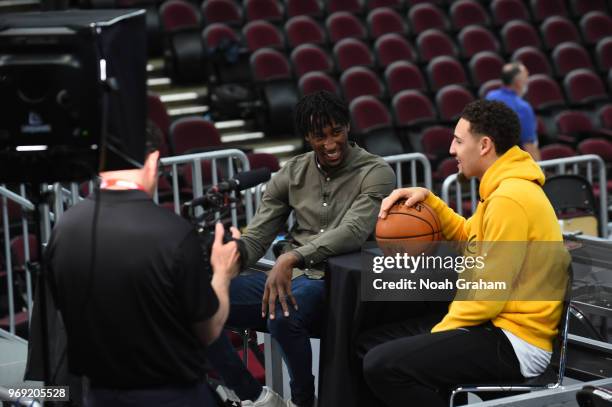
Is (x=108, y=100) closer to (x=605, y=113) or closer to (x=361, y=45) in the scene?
(x=361, y=45)

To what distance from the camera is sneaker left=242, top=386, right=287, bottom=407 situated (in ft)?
12.4

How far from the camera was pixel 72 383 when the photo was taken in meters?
3.75

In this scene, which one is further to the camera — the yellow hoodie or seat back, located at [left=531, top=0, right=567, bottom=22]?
seat back, located at [left=531, top=0, right=567, bottom=22]

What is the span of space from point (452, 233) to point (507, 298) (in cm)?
45

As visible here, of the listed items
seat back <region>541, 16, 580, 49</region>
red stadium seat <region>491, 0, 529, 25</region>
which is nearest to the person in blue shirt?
seat back <region>541, 16, 580, 49</region>

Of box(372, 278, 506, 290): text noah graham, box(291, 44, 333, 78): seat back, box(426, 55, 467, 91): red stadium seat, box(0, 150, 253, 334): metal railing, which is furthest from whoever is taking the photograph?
box(426, 55, 467, 91): red stadium seat

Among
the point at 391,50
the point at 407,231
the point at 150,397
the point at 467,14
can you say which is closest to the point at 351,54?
the point at 391,50

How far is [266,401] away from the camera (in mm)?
3785

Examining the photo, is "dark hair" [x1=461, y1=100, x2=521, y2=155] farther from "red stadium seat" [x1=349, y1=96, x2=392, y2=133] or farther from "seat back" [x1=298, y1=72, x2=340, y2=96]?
"seat back" [x1=298, y1=72, x2=340, y2=96]

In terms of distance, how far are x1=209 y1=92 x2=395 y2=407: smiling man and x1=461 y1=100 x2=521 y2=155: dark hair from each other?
0.54m

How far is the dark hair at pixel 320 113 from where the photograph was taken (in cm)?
395

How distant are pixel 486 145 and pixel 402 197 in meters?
0.35

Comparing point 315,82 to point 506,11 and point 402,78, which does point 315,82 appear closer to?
point 402,78

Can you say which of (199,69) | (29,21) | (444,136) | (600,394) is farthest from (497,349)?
(199,69)
